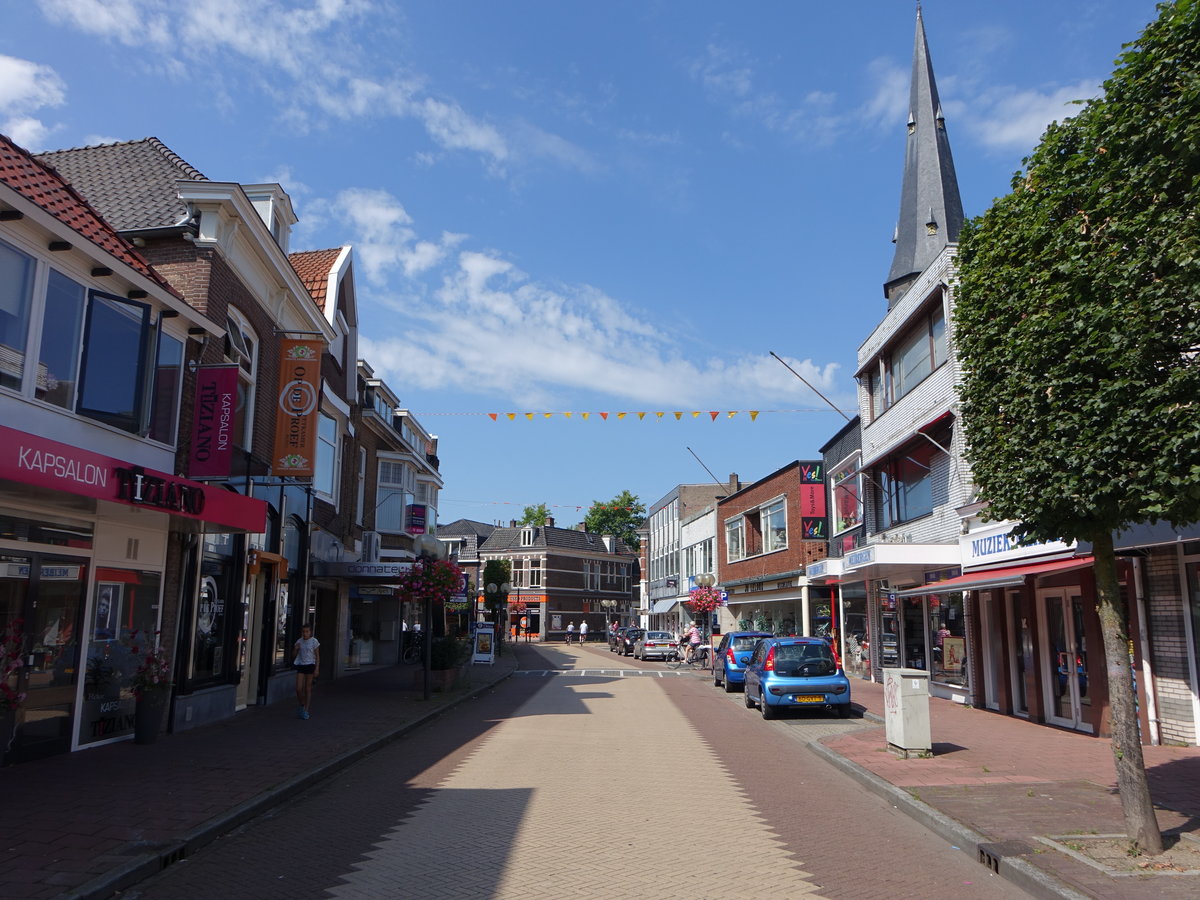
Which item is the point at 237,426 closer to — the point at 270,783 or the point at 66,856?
the point at 270,783

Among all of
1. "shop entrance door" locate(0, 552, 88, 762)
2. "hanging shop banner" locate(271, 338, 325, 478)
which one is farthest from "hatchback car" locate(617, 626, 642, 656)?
"shop entrance door" locate(0, 552, 88, 762)

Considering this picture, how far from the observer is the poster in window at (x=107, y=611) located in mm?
12020

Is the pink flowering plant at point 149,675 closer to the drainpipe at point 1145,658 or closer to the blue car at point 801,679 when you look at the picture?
the blue car at point 801,679

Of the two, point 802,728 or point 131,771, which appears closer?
point 131,771

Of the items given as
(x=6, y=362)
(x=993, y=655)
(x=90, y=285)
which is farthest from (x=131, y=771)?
(x=993, y=655)

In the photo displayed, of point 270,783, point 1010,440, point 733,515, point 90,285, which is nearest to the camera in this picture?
point 1010,440

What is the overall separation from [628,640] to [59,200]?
40.4 meters

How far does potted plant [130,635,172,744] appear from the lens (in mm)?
12195

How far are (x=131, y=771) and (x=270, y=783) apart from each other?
5.71ft

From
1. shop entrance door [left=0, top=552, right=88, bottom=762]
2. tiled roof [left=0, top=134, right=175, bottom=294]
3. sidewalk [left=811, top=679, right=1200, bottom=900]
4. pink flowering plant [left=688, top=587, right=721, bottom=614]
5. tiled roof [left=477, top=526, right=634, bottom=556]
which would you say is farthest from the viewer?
tiled roof [left=477, top=526, right=634, bottom=556]

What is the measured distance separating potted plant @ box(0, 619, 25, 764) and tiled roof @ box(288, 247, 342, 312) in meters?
13.7

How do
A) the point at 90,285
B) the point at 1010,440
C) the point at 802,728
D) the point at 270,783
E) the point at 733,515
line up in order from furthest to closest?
the point at 733,515, the point at 802,728, the point at 90,285, the point at 270,783, the point at 1010,440

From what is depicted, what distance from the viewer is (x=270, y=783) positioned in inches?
383

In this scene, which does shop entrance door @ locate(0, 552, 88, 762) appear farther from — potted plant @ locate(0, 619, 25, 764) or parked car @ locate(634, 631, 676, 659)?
parked car @ locate(634, 631, 676, 659)
